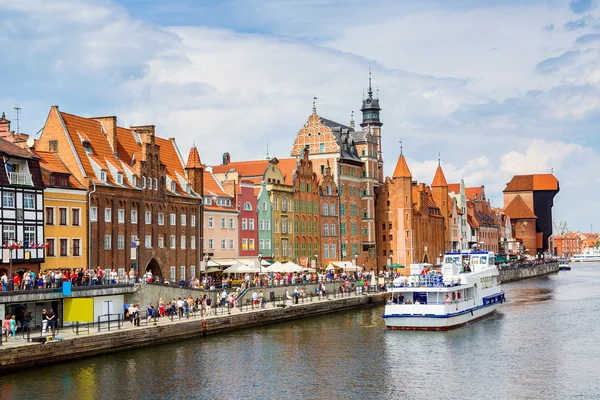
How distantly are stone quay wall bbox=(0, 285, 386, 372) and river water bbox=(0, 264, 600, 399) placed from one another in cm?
68

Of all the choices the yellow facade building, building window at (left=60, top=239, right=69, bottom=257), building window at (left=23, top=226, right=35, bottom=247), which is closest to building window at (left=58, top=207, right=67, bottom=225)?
the yellow facade building

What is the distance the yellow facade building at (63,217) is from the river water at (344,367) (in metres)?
15.0

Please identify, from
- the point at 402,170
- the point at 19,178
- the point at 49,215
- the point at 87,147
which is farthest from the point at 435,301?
the point at 402,170

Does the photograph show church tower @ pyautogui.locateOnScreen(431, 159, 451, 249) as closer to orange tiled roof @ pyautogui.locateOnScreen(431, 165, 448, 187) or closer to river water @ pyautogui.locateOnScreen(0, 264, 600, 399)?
orange tiled roof @ pyautogui.locateOnScreen(431, 165, 448, 187)

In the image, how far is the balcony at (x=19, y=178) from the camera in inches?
2361

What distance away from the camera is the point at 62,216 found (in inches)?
2630

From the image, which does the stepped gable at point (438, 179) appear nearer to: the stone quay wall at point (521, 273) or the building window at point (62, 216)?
the stone quay wall at point (521, 273)

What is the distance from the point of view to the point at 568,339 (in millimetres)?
60719

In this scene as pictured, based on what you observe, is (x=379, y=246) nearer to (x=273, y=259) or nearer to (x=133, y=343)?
(x=273, y=259)

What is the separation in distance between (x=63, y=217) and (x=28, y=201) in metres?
5.32

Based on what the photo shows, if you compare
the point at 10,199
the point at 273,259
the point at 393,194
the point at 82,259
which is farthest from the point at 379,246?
the point at 10,199

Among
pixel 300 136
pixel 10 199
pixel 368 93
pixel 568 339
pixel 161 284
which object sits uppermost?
pixel 368 93

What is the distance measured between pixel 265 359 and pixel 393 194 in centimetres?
8594

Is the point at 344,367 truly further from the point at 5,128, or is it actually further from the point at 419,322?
the point at 5,128
